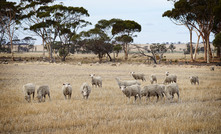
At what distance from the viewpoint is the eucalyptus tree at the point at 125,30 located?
59.5 m

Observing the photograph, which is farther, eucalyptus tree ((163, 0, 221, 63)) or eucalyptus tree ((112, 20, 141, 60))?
eucalyptus tree ((112, 20, 141, 60))

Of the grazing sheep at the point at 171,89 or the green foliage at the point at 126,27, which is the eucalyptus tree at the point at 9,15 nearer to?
the green foliage at the point at 126,27

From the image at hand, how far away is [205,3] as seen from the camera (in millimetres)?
43406

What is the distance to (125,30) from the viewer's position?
206ft

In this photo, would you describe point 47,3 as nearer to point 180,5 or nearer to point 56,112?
point 180,5

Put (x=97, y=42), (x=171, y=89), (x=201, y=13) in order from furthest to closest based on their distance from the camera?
(x=97, y=42)
(x=201, y=13)
(x=171, y=89)

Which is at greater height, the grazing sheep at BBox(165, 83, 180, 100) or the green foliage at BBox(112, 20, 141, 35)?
the green foliage at BBox(112, 20, 141, 35)

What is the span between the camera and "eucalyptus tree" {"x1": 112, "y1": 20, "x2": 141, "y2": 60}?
59500 millimetres

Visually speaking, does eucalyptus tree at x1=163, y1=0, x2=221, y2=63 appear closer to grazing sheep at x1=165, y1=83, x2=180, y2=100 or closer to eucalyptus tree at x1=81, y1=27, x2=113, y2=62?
eucalyptus tree at x1=81, y1=27, x2=113, y2=62

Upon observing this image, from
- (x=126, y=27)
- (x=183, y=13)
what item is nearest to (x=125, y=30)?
(x=126, y=27)

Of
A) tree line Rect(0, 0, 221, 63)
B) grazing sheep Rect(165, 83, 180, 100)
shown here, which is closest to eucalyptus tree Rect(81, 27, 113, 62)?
tree line Rect(0, 0, 221, 63)

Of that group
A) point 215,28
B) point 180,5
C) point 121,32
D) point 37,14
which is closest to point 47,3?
point 37,14

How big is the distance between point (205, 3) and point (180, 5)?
15.3 feet

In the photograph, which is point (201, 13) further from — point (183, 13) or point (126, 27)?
point (126, 27)
